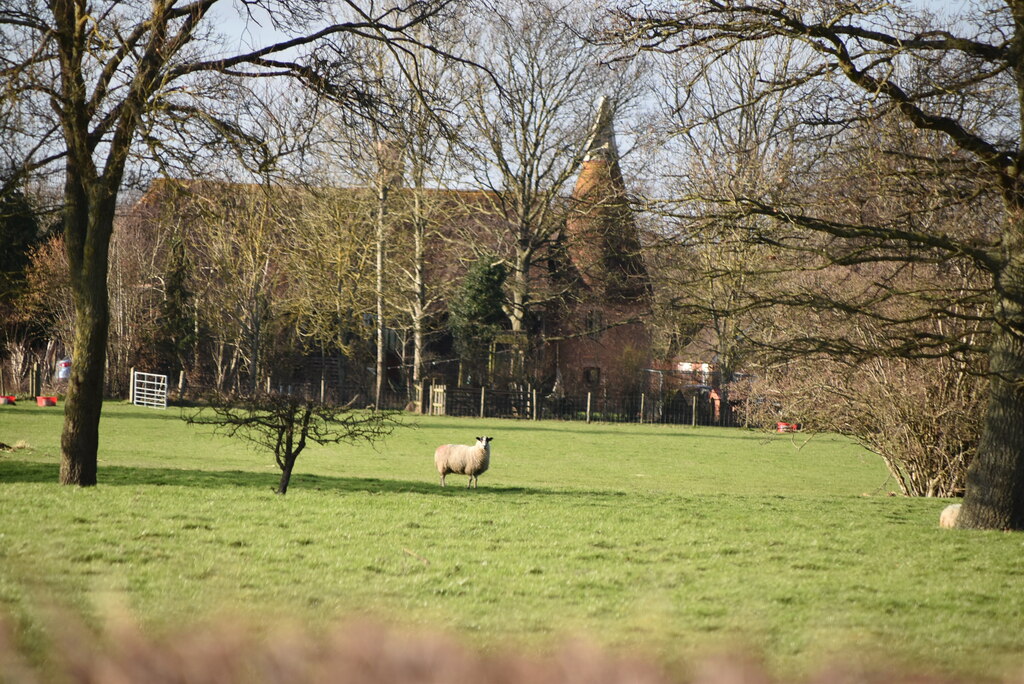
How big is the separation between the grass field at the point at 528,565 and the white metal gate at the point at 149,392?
2546 centimetres

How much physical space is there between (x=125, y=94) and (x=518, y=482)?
11.3 meters

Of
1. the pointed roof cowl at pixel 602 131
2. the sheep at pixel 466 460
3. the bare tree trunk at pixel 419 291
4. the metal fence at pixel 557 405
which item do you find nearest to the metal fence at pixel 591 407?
the metal fence at pixel 557 405

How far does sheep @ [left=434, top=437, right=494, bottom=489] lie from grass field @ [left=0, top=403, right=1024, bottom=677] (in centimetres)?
73

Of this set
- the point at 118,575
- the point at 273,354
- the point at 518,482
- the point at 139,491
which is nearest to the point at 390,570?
the point at 118,575

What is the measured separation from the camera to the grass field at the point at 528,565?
13.7 feet

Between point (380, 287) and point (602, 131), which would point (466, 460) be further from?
point (602, 131)

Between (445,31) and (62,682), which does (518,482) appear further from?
(62,682)

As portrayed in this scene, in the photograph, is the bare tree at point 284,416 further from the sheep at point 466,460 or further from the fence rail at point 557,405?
the fence rail at point 557,405

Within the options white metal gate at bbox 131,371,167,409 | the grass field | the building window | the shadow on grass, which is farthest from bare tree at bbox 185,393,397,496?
the building window

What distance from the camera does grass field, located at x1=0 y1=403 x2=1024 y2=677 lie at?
164 inches

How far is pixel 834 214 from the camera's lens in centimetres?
1312

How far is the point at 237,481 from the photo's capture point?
628 inches

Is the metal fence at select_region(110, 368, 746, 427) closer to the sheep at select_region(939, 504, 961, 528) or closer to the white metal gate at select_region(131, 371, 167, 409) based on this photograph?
the white metal gate at select_region(131, 371, 167, 409)

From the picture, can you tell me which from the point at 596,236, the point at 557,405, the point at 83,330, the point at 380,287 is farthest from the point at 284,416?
the point at 557,405
